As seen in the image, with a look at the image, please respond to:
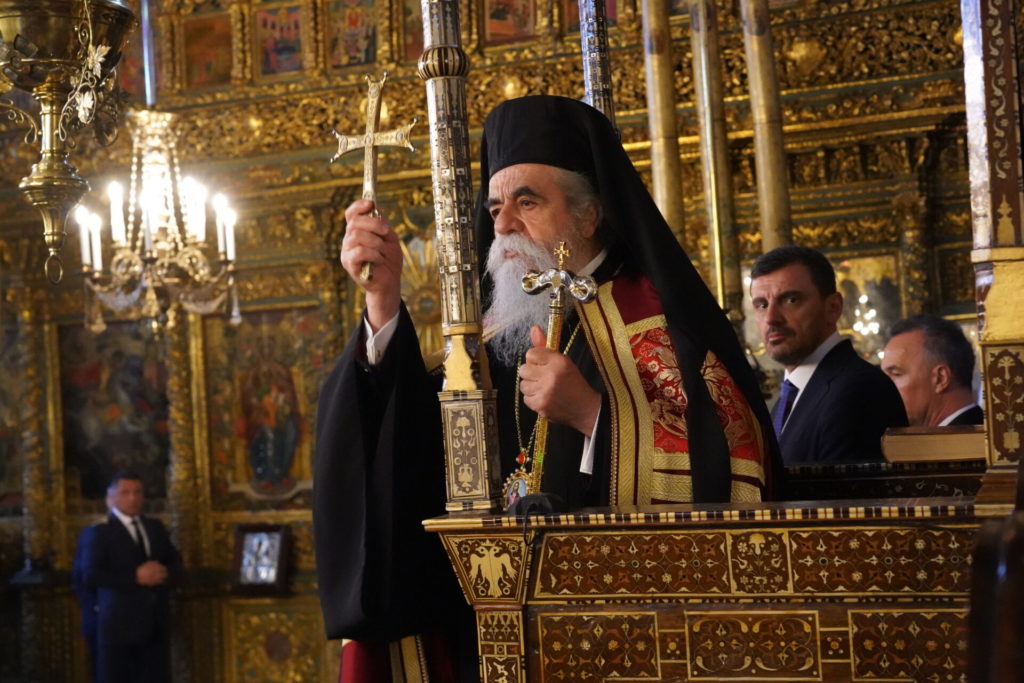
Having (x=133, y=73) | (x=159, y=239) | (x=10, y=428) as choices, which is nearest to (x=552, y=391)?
(x=159, y=239)

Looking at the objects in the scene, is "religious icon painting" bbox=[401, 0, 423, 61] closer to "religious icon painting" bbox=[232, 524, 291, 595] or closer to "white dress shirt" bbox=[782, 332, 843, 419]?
"religious icon painting" bbox=[232, 524, 291, 595]

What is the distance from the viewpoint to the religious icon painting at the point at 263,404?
9.82 metres

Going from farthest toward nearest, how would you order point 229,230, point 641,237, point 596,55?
point 229,230 → point 596,55 → point 641,237

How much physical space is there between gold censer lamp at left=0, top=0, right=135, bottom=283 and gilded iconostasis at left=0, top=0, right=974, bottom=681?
527 centimetres

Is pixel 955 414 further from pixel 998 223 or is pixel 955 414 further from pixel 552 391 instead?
pixel 998 223

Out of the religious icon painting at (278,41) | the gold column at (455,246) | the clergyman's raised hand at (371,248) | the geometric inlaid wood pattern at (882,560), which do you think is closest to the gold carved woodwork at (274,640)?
the religious icon painting at (278,41)

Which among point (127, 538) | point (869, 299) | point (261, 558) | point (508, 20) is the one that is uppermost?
point (508, 20)

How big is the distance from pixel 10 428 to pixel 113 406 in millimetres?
972

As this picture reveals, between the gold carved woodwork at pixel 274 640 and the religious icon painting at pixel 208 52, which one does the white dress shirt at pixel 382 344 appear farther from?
the religious icon painting at pixel 208 52

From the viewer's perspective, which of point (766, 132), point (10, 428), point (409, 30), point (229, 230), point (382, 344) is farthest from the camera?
point (10, 428)

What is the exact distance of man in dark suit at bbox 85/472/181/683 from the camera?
369 inches

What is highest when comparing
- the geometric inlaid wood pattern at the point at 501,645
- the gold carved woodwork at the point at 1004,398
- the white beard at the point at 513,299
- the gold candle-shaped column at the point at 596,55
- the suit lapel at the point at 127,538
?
the gold candle-shaped column at the point at 596,55

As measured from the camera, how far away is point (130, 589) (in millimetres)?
9430

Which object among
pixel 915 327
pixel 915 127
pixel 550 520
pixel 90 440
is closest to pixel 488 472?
pixel 550 520
